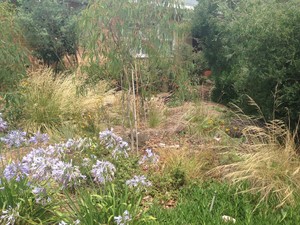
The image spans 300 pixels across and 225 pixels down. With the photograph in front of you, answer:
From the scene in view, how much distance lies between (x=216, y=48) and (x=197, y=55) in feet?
4.67

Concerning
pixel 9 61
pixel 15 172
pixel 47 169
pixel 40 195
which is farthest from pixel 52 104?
pixel 47 169

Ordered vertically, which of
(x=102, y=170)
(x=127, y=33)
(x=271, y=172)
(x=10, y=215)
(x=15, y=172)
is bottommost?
(x=271, y=172)

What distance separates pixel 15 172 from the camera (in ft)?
11.0

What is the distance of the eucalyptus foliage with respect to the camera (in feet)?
17.8

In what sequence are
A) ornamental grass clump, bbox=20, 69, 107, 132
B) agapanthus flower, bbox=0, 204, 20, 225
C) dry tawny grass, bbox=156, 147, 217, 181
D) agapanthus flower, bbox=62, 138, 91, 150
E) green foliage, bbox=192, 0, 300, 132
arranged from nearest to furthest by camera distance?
agapanthus flower, bbox=0, 204, 20, 225
agapanthus flower, bbox=62, 138, 91, 150
dry tawny grass, bbox=156, 147, 217, 181
green foliage, bbox=192, 0, 300, 132
ornamental grass clump, bbox=20, 69, 107, 132

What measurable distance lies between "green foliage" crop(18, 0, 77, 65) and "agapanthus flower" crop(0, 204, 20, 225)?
899cm

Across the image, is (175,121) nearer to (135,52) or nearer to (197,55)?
(135,52)

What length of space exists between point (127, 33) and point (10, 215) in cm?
335

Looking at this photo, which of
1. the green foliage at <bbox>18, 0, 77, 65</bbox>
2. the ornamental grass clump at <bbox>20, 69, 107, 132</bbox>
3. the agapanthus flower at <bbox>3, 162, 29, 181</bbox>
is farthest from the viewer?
the green foliage at <bbox>18, 0, 77, 65</bbox>

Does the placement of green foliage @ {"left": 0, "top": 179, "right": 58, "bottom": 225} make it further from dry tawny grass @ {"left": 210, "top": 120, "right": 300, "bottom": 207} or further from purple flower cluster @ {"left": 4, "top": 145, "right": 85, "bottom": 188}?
dry tawny grass @ {"left": 210, "top": 120, "right": 300, "bottom": 207}

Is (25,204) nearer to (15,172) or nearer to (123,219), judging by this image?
(15,172)

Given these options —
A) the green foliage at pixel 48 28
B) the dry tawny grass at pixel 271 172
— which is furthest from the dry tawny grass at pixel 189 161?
the green foliage at pixel 48 28

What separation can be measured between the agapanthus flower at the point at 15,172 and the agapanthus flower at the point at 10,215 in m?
0.31

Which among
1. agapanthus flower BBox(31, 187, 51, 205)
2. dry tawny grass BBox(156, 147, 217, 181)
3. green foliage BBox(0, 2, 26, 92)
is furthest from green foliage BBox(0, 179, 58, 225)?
green foliage BBox(0, 2, 26, 92)
